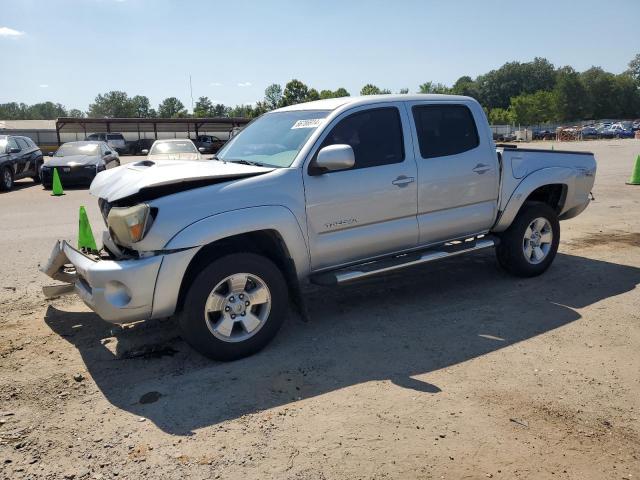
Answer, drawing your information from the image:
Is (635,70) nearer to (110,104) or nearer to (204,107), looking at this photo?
(204,107)

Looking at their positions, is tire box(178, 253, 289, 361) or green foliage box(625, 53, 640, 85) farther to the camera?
green foliage box(625, 53, 640, 85)

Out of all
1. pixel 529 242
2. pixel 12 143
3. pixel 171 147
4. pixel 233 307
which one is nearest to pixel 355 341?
pixel 233 307

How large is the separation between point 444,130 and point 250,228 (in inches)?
95.6

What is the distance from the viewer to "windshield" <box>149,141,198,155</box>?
17047 mm

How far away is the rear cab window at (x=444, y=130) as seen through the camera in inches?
212

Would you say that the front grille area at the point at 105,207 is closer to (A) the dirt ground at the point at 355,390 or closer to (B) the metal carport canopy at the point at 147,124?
(A) the dirt ground at the point at 355,390

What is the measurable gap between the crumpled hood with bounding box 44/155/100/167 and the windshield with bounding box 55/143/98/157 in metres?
0.30

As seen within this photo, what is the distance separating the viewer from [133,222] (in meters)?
3.96

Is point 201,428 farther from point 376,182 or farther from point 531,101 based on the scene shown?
point 531,101

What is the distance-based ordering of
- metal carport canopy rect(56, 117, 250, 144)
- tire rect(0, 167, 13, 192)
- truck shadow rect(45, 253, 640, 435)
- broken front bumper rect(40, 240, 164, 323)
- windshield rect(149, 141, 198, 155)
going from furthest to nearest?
1. metal carport canopy rect(56, 117, 250, 144)
2. windshield rect(149, 141, 198, 155)
3. tire rect(0, 167, 13, 192)
4. broken front bumper rect(40, 240, 164, 323)
5. truck shadow rect(45, 253, 640, 435)

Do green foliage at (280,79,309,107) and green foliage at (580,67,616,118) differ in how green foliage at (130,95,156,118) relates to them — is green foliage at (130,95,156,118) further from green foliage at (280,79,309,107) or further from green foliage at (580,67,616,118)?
green foliage at (580,67,616,118)

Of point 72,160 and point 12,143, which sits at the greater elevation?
point 12,143

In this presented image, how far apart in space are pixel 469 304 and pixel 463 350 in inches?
45.4

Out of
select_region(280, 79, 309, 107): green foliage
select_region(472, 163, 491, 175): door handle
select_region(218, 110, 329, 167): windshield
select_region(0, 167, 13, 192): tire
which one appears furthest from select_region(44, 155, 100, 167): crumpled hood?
select_region(280, 79, 309, 107): green foliage
